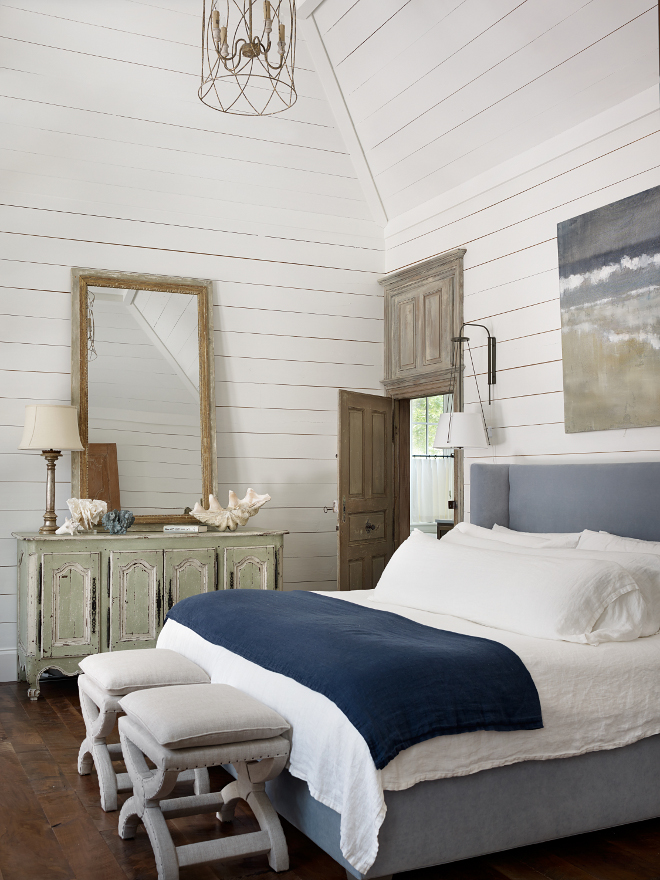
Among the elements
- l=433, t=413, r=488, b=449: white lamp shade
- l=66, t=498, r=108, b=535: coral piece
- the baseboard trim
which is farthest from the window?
the baseboard trim

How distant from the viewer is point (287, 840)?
2752 mm

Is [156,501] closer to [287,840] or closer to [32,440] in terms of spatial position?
[32,440]

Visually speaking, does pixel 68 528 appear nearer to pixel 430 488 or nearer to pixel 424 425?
pixel 430 488

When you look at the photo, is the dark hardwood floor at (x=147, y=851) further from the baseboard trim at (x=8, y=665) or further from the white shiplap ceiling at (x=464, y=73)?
the white shiplap ceiling at (x=464, y=73)

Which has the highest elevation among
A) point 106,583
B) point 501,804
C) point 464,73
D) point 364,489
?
point 464,73

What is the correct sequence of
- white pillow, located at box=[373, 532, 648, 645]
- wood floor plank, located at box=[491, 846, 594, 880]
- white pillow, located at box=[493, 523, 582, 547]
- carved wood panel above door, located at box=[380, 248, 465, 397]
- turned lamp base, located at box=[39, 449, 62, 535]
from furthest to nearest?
carved wood panel above door, located at box=[380, 248, 465, 397], turned lamp base, located at box=[39, 449, 62, 535], white pillow, located at box=[493, 523, 582, 547], white pillow, located at box=[373, 532, 648, 645], wood floor plank, located at box=[491, 846, 594, 880]

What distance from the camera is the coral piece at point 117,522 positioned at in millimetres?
4902

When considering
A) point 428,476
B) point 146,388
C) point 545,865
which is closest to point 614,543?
point 545,865

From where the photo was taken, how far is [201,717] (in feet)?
7.83

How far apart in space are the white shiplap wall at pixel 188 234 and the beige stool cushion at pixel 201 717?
2859 millimetres

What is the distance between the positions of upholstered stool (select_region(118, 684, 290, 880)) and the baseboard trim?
8.54ft

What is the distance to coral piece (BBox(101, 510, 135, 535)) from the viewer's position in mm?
4902

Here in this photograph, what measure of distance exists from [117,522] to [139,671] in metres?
2.01

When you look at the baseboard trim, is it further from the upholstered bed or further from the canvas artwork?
the canvas artwork
